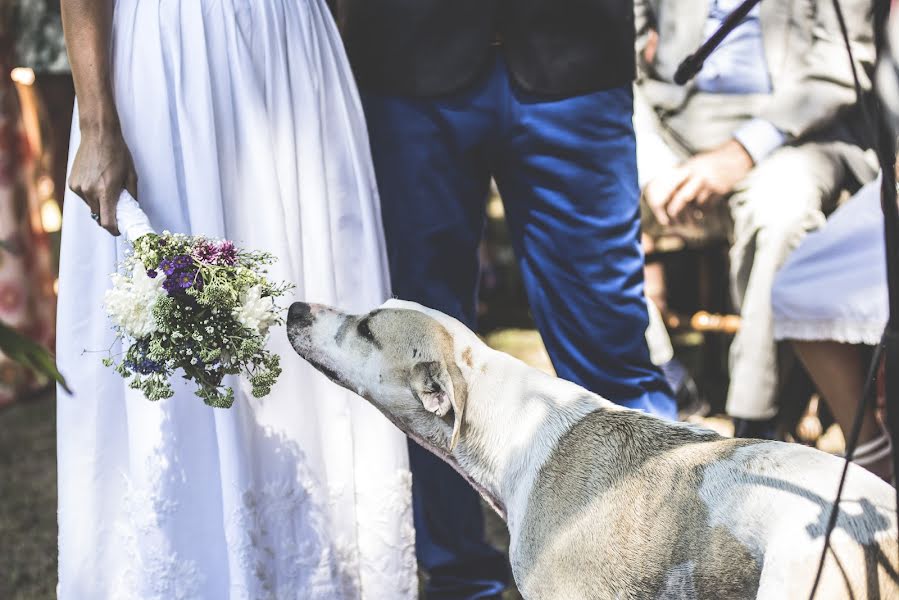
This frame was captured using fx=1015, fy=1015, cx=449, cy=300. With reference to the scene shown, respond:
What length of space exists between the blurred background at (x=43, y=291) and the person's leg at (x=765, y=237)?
405mm

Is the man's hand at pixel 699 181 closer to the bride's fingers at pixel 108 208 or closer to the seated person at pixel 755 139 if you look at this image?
the seated person at pixel 755 139

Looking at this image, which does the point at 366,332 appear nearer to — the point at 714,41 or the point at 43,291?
the point at 714,41

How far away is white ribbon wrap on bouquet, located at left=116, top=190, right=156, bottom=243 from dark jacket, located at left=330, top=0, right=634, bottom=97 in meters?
0.75

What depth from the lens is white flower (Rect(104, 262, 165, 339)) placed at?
196cm

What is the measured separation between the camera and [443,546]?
9.11 ft

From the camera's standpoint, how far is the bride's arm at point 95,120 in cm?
214

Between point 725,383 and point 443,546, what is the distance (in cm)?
242

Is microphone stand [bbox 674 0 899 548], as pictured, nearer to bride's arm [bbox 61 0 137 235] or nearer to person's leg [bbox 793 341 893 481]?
bride's arm [bbox 61 0 137 235]

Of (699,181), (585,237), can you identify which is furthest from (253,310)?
(699,181)

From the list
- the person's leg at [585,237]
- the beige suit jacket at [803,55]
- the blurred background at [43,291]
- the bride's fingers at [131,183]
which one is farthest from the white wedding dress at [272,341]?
the beige suit jacket at [803,55]

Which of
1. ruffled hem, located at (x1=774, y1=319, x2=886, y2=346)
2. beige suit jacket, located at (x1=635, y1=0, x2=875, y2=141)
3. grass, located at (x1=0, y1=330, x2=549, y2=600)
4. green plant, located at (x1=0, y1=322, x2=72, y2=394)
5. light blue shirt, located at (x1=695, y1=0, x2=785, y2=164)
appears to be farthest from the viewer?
light blue shirt, located at (x1=695, y1=0, x2=785, y2=164)

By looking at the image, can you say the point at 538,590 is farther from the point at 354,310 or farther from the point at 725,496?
the point at 354,310

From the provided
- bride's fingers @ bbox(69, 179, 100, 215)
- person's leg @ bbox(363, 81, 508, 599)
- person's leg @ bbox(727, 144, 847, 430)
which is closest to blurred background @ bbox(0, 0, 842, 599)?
person's leg @ bbox(727, 144, 847, 430)

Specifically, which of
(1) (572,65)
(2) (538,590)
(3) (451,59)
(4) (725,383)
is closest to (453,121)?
(3) (451,59)
